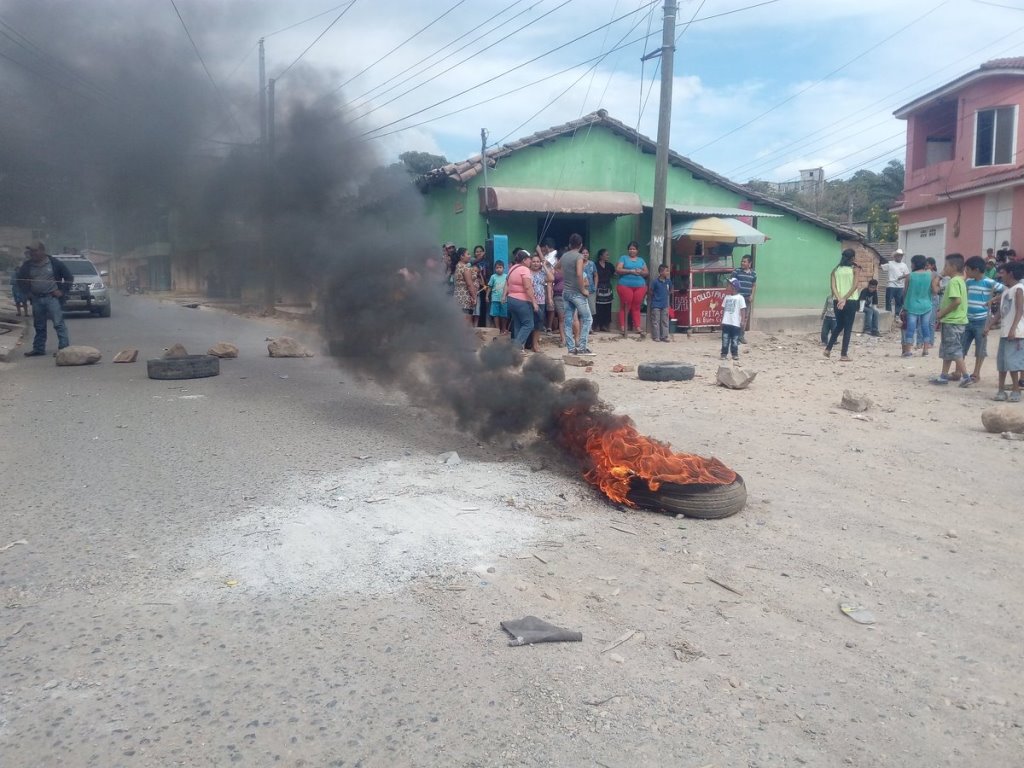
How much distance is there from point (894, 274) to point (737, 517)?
1377 cm

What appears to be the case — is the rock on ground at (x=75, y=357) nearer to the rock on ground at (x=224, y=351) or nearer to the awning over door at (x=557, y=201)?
the rock on ground at (x=224, y=351)

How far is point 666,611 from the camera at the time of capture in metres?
3.46

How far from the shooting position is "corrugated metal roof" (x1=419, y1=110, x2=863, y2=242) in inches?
582

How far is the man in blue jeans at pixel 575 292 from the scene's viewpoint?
36.8ft

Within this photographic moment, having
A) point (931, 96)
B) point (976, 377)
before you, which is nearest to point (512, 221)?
point (976, 377)

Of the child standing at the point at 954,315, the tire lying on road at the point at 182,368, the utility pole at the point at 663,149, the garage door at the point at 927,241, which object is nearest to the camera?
the child standing at the point at 954,315

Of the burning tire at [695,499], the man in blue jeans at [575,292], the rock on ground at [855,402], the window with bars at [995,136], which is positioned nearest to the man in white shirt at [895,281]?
the man in blue jeans at [575,292]

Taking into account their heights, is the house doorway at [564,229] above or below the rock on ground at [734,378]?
above

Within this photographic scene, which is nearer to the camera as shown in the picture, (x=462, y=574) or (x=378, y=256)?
(x=462, y=574)

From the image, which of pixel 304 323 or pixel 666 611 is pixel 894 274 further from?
pixel 666 611

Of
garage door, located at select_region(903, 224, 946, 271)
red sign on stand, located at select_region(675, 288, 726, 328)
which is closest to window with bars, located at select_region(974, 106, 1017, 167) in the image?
garage door, located at select_region(903, 224, 946, 271)

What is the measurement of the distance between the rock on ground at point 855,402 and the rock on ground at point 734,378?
51.9 inches

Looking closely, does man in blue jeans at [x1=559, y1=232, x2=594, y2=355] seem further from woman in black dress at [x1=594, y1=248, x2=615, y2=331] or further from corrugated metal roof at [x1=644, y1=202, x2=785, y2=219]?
corrugated metal roof at [x1=644, y1=202, x2=785, y2=219]

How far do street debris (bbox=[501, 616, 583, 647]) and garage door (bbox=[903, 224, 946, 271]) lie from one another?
24013mm
